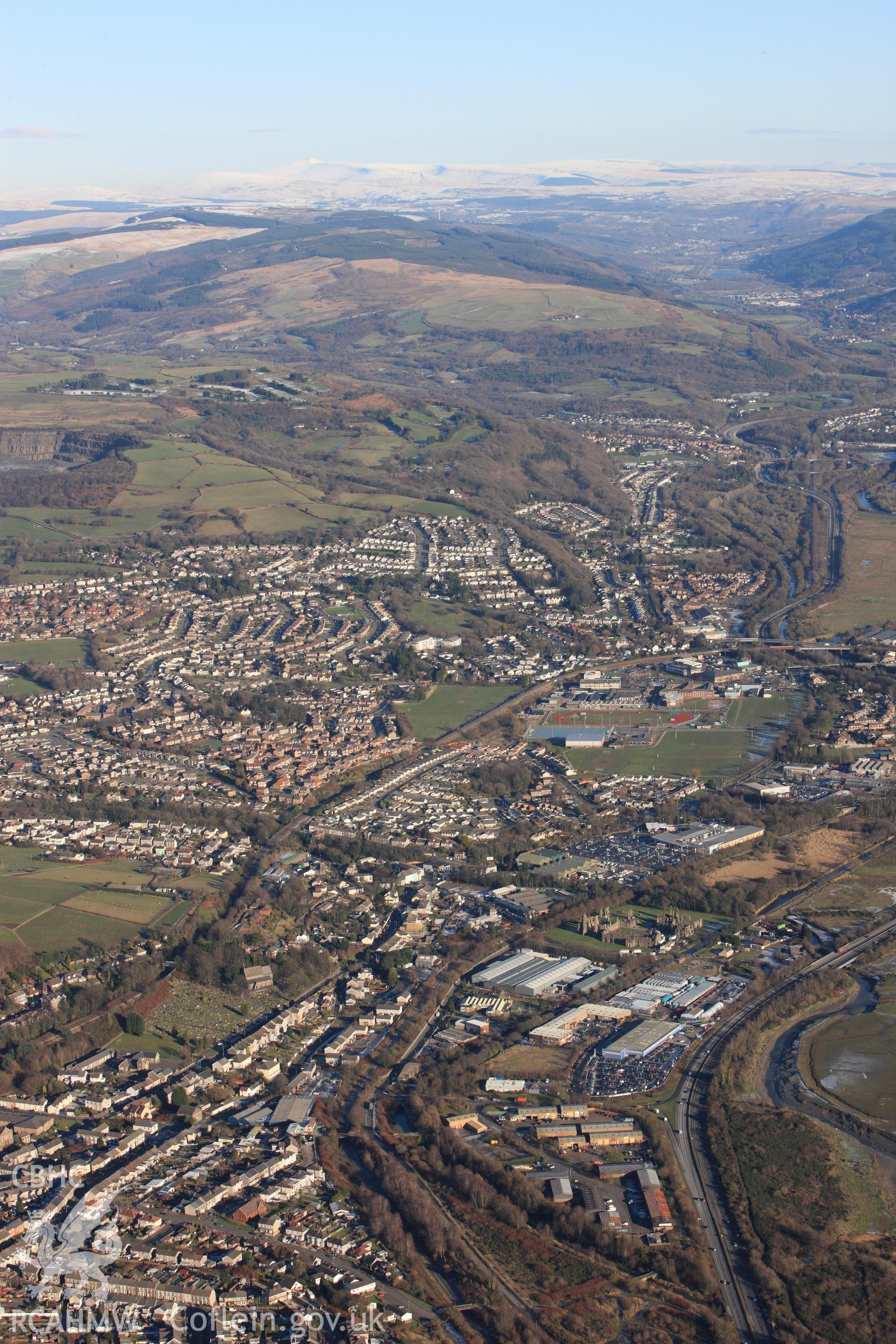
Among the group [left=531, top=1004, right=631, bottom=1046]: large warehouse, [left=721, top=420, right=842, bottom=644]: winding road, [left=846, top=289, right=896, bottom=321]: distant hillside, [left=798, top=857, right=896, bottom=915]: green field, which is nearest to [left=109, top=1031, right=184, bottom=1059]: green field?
[left=531, top=1004, right=631, bottom=1046]: large warehouse

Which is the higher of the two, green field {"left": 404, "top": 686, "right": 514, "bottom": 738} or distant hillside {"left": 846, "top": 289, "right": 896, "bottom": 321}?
distant hillside {"left": 846, "top": 289, "right": 896, "bottom": 321}

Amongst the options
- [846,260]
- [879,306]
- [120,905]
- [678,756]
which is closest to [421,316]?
[879,306]

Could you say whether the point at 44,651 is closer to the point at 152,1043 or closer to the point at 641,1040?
the point at 152,1043

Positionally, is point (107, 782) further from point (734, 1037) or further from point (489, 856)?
point (734, 1037)

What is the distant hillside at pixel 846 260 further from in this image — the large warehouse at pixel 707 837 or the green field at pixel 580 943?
the green field at pixel 580 943

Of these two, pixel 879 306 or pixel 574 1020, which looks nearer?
pixel 574 1020

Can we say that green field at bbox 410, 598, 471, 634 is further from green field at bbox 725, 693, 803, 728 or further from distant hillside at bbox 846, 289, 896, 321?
distant hillside at bbox 846, 289, 896, 321

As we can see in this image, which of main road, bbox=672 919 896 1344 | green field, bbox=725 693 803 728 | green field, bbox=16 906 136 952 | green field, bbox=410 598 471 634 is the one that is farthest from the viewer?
green field, bbox=410 598 471 634

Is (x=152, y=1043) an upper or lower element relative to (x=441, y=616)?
lower
